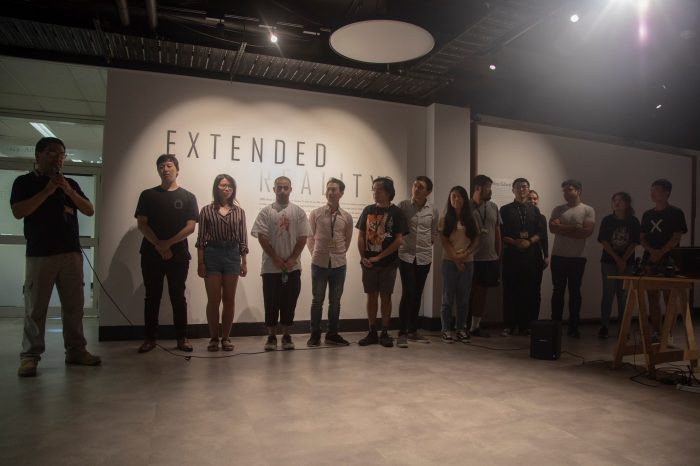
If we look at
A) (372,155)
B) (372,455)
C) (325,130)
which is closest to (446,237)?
(372,155)

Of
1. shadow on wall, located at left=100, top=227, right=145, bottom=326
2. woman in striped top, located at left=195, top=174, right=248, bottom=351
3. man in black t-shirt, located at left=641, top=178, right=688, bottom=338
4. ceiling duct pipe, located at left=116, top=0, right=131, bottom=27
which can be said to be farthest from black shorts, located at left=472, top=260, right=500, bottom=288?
ceiling duct pipe, located at left=116, top=0, right=131, bottom=27

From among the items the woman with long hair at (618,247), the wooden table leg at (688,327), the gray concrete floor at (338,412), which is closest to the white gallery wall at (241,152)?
the gray concrete floor at (338,412)

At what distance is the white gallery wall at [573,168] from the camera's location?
20.3 feet

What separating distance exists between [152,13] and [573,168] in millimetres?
5658

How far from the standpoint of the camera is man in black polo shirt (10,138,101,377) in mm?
3287

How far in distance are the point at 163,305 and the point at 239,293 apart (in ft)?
2.54

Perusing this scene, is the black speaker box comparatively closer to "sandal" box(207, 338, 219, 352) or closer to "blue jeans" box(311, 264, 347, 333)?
"blue jeans" box(311, 264, 347, 333)

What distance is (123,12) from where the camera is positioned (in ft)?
12.9

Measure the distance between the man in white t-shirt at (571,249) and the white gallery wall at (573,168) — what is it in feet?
2.67

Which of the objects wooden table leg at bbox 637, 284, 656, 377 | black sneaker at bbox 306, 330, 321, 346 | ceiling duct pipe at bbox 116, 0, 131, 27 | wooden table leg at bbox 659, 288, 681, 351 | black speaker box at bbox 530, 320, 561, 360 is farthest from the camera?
black sneaker at bbox 306, 330, 321, 346

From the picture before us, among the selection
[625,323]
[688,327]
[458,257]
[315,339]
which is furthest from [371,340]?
[688,327]

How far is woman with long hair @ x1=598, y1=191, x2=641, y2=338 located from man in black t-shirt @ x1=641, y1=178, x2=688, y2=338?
0.30 meters

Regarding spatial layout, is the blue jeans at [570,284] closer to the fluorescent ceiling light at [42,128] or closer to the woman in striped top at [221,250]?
the woman in striped top at [221,250]

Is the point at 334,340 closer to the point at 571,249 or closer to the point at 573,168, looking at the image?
the point at 571,249
